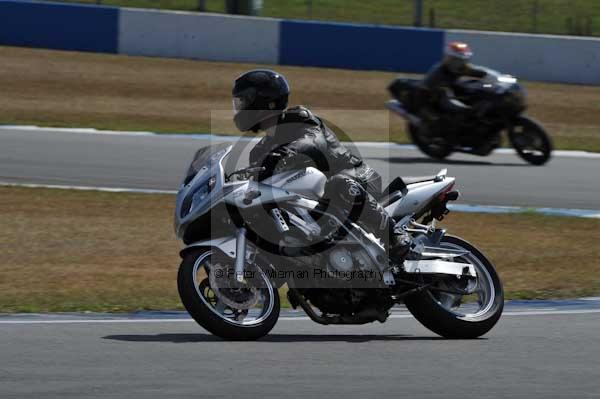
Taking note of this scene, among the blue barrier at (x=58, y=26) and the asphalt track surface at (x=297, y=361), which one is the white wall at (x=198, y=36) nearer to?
the blue barrier at (x=58, y=26)

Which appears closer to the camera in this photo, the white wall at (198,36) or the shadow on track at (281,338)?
the shadow on track at (281,338)

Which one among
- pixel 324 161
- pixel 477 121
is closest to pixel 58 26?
pixel 477 121

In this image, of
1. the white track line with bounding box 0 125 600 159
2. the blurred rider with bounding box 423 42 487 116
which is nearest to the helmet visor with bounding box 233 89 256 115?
the blurred rider with bounding box 423 42 487 116

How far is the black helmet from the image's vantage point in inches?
252

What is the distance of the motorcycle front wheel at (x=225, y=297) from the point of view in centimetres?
614

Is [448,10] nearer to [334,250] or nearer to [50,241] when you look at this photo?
[50,241]

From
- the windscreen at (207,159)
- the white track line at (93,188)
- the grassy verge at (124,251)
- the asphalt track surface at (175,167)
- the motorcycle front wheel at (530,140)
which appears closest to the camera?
the windscreen at (207,159)

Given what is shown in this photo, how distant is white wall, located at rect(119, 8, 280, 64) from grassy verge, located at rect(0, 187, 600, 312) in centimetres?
983

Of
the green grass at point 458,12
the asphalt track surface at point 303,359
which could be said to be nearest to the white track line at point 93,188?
the asphalt track surface at point 303,359

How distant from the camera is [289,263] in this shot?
6.40 m

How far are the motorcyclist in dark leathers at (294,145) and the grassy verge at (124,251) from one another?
62.9 inches

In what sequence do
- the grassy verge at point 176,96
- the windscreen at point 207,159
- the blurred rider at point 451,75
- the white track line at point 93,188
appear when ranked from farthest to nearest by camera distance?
1. the grassy verge at point 176,96
2. the blurred rider at point 451,75
3. the white track line at point 93,188
4. the windscreen at point 207,159

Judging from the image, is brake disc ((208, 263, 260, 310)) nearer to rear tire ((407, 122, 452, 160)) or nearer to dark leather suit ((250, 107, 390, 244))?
dark leather suit ((250, 107, 390, 244))

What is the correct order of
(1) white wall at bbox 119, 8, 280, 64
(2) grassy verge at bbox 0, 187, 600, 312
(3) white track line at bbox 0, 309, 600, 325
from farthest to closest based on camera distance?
(1) white wall at bbox 119, 8, 280, 64, (2) grassy verge at bbox 0, 187, 600, 312, (3) white track line at bbox 0, 309, 600, 325
